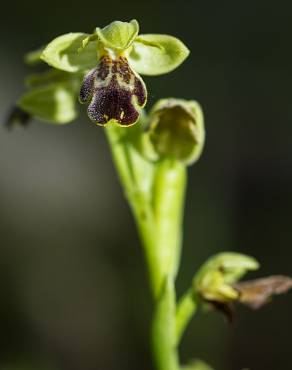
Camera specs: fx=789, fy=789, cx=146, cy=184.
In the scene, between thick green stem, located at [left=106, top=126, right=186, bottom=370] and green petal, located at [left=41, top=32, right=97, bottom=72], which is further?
thick green stem, located at [left=106, top=126, right=186, bottom=370]

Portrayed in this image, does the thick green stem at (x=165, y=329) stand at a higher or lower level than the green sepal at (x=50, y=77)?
lower

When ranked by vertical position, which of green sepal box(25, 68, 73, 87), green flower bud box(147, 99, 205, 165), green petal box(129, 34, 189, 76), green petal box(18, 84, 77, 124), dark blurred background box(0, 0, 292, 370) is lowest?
dark blurred background box(0, 0, 292, 370)

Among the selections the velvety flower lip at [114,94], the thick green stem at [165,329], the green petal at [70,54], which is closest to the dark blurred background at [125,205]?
the thick green stem at [165,329]

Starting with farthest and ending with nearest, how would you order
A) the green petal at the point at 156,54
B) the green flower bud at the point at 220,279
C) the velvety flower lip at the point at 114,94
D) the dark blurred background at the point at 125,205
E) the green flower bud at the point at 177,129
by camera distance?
the dark blurred background at the point at 125,205 → the green flower bud at the point at 220,279 → the green flower bud at the point at 177,129 → the green petal at the point at 156,54 → the velvety flower lip at the point at 114,94

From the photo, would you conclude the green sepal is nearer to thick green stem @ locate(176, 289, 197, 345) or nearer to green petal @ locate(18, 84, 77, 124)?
green petal @ locate(18, 84, 77, 124)

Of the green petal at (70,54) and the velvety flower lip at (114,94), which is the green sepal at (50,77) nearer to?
the green petal at (70,54)

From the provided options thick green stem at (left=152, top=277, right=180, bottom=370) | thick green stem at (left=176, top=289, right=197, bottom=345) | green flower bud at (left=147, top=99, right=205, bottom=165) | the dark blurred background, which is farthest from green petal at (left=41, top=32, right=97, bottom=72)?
the dark blurred background

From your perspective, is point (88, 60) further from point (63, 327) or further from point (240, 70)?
point (240, 70)
